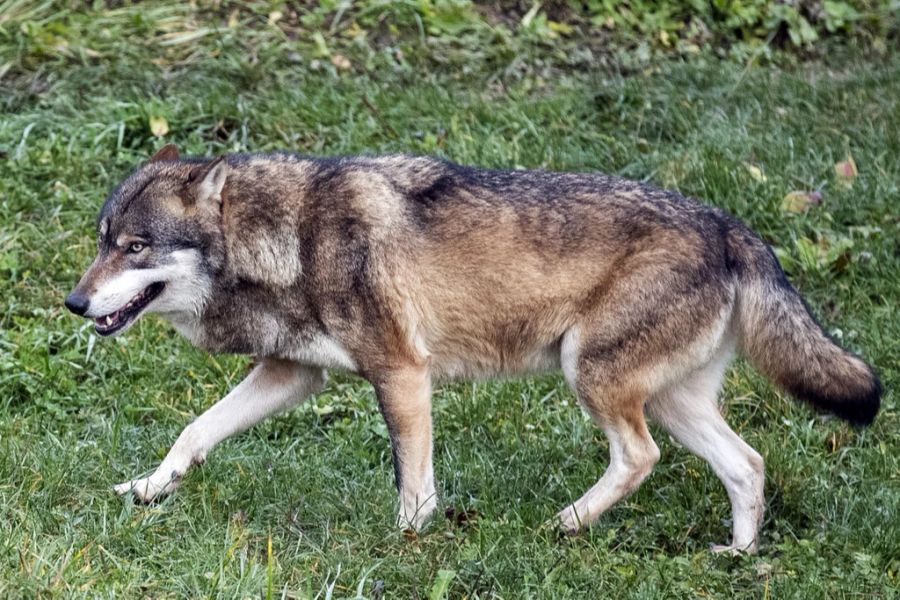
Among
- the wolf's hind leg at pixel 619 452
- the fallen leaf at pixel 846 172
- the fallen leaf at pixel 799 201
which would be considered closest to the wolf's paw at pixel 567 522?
the wolf's hind leg at pixel 619 452

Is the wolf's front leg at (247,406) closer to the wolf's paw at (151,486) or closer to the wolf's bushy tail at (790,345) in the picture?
the wolf's paw at (151,486)

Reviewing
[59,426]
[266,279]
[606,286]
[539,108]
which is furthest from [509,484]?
[539,108]

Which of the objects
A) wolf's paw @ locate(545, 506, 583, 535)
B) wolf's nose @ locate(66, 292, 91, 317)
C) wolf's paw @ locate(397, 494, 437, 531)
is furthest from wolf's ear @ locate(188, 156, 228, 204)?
wolf's paw @ locate(545, 506, 583, 535)

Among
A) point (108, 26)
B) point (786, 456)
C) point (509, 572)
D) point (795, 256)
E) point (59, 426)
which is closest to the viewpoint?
point (509, 572)

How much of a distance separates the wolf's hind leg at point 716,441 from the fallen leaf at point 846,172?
3033 millimetres

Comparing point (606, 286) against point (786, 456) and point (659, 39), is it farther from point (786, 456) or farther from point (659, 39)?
point (659, 39)

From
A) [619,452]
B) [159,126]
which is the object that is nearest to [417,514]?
[619,452]

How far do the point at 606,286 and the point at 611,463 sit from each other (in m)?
0.81

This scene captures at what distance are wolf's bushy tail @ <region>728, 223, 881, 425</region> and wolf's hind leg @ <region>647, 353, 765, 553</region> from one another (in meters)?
0.31

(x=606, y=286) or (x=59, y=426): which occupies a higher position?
(x=606, y=286)

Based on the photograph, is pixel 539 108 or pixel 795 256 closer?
pixel 795 256


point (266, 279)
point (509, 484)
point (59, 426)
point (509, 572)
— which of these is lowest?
point (59, 426)

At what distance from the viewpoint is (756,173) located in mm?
8734

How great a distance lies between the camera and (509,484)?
20.3 feet
